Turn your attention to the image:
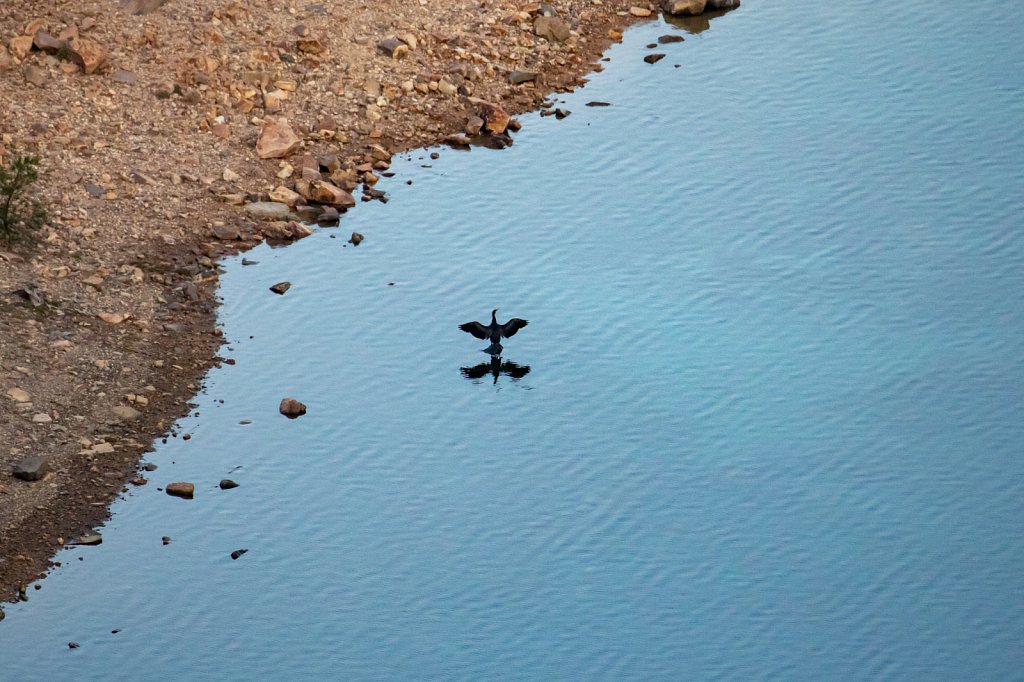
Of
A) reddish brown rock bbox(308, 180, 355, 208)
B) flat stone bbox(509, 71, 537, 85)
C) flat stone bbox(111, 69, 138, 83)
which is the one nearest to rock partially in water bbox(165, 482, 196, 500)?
reddish brown rock bbox(308, 180, 355, 208)

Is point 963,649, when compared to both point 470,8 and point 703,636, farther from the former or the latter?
point 470,8

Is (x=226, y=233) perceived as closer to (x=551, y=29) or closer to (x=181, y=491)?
(x=181, y=491)

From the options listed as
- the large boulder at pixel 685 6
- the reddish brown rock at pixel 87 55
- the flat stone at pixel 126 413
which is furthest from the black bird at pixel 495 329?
the large boulder at pixel 685 6

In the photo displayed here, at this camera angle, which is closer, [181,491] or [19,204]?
[181,491]

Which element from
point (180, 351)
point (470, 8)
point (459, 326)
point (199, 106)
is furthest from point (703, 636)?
point (470, 8)

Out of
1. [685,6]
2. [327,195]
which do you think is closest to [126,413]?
[327,195]

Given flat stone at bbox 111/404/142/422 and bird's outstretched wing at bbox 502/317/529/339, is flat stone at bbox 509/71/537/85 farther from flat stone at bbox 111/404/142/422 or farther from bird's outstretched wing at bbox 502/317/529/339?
flat stone at bbox 111/404/142/422

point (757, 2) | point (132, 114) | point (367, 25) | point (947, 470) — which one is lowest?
point (947, 470)
